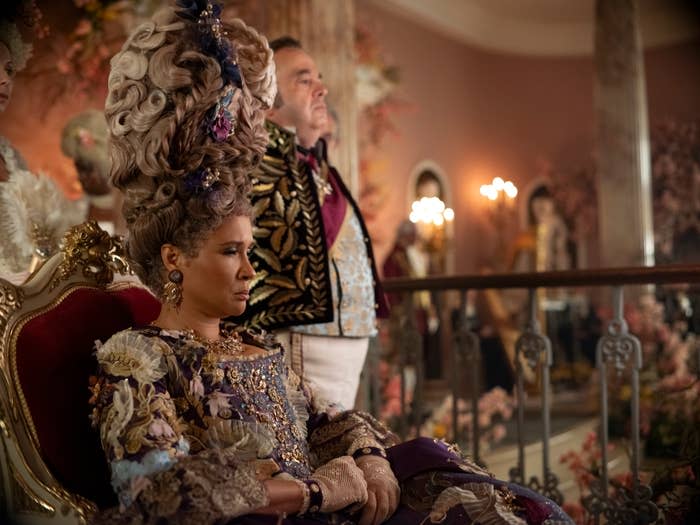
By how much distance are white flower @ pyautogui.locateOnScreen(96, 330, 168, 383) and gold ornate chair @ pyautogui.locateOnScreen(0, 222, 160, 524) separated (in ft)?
0.41

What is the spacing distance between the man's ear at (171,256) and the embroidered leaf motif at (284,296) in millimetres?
694

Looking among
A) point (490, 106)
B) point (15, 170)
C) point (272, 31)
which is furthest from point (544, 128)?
point (15, 170)

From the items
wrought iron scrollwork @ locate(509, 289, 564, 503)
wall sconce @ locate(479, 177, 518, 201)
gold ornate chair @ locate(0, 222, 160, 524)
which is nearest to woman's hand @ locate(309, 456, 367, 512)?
gold ornate chair @ locate(0, 222, 160, 524)

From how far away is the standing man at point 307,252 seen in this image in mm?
2484

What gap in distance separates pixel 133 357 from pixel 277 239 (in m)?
0.92

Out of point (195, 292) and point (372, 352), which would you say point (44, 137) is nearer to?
point (372, 352)

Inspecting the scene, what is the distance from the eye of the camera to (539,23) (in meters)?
12.7

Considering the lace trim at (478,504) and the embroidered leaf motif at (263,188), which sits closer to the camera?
the lace trim at (478,504)

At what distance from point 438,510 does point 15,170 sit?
5.82 ft

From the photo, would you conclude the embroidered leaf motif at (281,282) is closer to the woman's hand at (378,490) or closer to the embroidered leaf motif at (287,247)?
the embroidered leaf motif at (287,247)

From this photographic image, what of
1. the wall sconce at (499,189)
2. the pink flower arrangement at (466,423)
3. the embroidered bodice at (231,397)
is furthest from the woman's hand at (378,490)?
the wall sconce at (499,189)

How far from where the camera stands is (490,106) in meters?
12.8

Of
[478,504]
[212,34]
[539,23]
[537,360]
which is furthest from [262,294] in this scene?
[539,23]

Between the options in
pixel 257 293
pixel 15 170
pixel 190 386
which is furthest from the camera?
pixel 15 170
